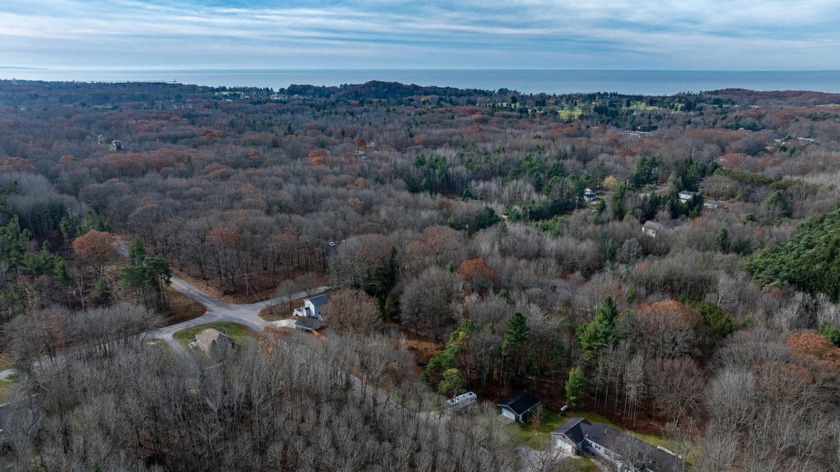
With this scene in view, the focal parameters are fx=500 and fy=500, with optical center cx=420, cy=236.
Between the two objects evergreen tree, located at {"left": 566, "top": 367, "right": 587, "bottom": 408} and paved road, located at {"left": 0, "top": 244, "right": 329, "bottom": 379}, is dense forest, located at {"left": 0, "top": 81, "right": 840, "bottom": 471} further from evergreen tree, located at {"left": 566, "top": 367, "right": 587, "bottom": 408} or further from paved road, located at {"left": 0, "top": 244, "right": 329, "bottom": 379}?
paved road, located at {"left": 0, "top": 244, "right": 329, "bottom": 379}

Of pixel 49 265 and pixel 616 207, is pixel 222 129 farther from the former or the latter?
pixel 616 207

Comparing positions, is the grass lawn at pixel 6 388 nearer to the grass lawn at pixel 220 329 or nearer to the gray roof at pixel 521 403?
the grass lawn at pixel 220 329

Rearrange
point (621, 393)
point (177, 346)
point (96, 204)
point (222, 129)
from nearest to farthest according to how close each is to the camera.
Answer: point (621, 393), point (177, 346), point (96, 204), point (222, 129)

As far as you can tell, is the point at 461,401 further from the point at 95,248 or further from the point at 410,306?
the point at 95,248

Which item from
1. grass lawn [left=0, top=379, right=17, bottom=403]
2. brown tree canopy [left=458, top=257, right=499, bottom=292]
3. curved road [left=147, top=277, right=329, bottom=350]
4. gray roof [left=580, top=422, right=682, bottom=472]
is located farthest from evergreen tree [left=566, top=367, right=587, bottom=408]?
grass lawn [left=0, top=379, right=17, bottom=403]

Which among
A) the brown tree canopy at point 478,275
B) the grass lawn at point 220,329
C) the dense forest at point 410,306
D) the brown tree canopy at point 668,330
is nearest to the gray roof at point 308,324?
the dense forest at point 410,306

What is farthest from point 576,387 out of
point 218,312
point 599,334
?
point 218,312

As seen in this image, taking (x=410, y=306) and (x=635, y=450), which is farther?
(x=410, y=306)

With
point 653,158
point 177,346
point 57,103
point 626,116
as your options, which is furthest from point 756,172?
point 57,103
